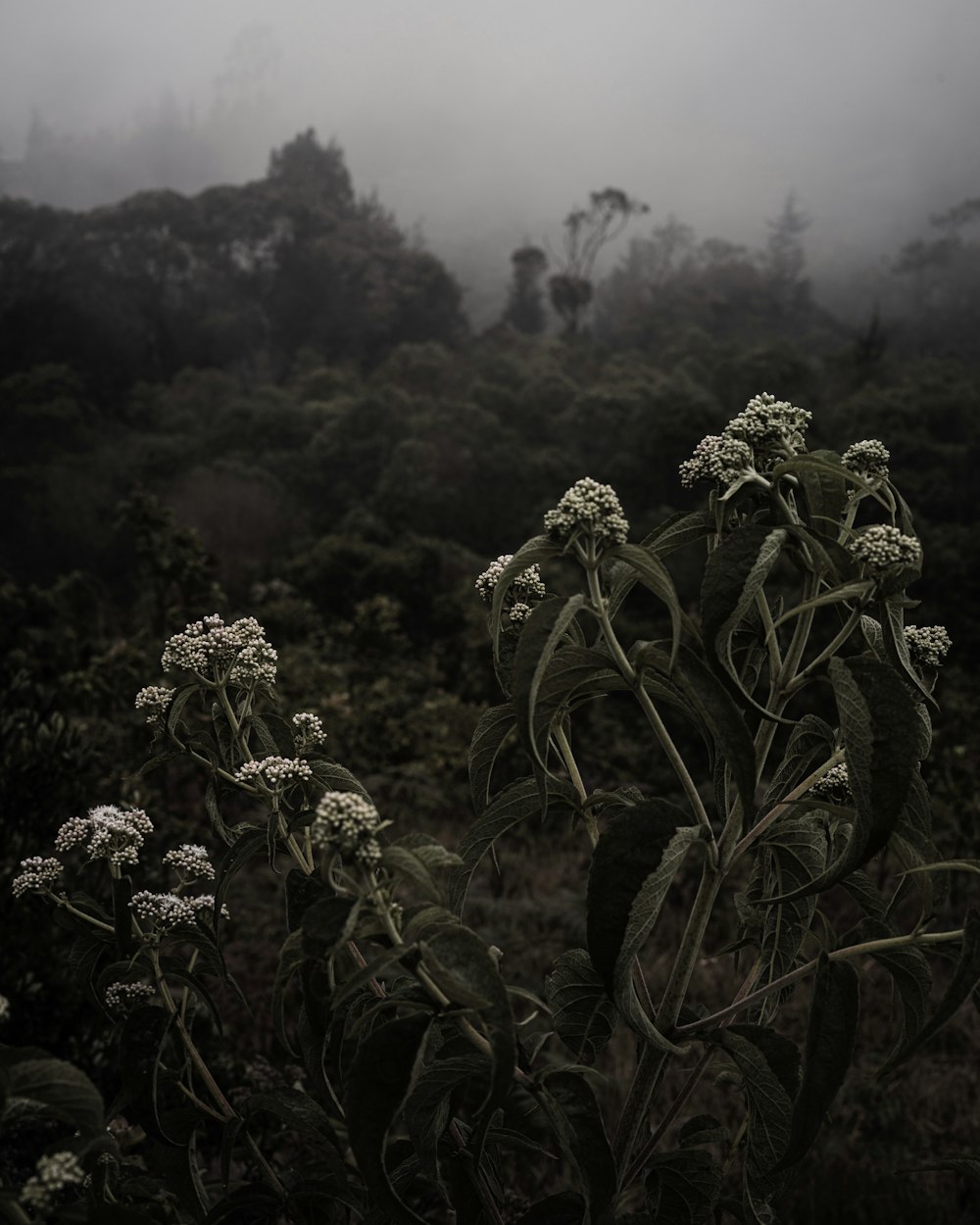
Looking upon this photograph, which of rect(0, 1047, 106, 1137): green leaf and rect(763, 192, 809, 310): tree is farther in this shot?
rect(763, 192, 809, 310): tree

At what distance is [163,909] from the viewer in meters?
0.92

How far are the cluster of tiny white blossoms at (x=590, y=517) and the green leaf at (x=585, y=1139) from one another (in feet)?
1.55

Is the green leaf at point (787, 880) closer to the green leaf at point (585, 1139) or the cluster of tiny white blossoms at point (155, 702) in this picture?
the green leaf at point (585, 1139)

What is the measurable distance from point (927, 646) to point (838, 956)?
1.06ft

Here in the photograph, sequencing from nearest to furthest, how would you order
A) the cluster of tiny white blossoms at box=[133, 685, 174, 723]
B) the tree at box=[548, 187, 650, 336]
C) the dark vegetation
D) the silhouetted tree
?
the cluster of tiny white blossoms at box=[133, 685, 174, 723], the dark vegetation, the silhouetted tree, the tree at box=[548, 187, 650, 336]

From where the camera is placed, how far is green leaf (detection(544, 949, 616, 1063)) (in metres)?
0.92

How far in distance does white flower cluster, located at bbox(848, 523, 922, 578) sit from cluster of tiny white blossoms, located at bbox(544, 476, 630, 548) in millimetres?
189

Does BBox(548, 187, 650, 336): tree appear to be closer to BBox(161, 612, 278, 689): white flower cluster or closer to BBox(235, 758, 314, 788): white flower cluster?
BBox(161, 612, 278, 689): white flower cluster

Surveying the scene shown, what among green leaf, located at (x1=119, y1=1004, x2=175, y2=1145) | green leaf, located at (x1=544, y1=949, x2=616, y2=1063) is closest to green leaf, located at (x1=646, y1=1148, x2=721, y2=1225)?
green leaf, located at (x1=544, y1=949, x2=616, y2=1063)

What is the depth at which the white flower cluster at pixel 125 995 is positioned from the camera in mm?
995

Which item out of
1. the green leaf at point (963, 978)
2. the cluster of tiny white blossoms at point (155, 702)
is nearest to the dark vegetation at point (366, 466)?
the cluster of tiny white blossoms at point (155, 702)

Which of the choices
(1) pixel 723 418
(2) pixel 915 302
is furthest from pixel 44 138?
(1) pixel 723 418

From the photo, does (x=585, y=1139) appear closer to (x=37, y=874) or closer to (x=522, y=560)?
(x=522, y=560)

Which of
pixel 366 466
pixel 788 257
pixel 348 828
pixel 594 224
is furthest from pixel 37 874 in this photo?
pixel 788 257
